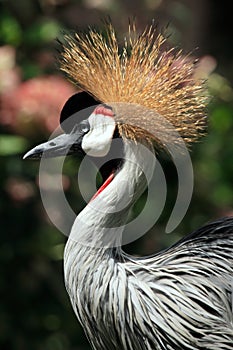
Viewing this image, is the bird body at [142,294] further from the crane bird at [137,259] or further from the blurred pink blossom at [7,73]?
the blurred pink blossom at [7,73]

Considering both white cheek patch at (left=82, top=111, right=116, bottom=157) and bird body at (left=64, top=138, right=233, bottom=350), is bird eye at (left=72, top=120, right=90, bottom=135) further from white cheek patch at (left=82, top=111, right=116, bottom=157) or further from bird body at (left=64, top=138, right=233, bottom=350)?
bird body at (left=64, top=138, right=233, bottom=350)

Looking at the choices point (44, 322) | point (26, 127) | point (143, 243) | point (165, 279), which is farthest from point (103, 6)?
point (165, 279)

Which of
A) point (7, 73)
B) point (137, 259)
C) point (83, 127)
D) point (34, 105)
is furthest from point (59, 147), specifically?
point (7, 73)

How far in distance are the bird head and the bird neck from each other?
0.13 ft

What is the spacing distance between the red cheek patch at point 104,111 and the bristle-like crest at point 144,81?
0.04ft

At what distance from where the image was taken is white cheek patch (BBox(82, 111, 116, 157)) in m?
2.07

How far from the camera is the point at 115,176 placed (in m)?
2.08

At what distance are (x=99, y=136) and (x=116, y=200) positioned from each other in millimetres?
137

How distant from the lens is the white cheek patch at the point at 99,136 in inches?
81.6

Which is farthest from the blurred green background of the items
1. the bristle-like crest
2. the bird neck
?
the bird neck

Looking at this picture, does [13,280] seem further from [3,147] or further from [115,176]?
[115,176]

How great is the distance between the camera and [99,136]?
6.82ft

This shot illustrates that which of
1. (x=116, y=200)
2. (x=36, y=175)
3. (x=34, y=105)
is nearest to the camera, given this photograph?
(x=116, y=200)

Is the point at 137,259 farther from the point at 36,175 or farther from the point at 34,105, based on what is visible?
the point at 36,175
